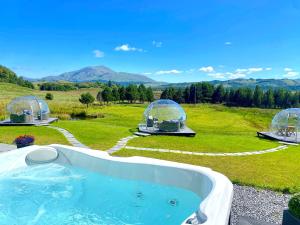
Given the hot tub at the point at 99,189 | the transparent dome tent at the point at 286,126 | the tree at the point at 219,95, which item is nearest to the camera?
the hot tub at the point at 99,189

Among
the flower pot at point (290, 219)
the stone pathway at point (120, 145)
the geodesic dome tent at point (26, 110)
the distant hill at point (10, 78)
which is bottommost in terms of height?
the stone pathway at point (120, 145)

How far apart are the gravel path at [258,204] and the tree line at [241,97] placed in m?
55.4

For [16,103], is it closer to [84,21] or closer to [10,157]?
[10,157]

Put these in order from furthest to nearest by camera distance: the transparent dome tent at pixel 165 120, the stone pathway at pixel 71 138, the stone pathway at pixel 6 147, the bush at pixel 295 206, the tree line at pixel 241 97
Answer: the tree line at pixel 241 97 < the transparent dome tent at pixel 165 120 < the stone pathway at pixel 71 138 < the stone pathway at pixel 6 147 < the bush at pixel 295 206

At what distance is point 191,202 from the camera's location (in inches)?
215

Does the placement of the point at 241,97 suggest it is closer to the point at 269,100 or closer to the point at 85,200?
the point at 269,100

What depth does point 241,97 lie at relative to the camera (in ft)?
207

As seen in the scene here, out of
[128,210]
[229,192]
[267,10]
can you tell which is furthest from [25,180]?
[267,10]

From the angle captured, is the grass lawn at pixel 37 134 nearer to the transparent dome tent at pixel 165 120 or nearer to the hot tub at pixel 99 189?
the hot tub at pixel 99 189

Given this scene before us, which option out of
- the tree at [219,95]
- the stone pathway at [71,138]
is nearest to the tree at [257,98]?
the tree at [219,95]

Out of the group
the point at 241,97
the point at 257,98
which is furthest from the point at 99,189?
the point at 257,98

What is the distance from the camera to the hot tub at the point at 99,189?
17.4ft

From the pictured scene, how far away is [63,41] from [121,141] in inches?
1493

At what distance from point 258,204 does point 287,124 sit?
38.1 feet
